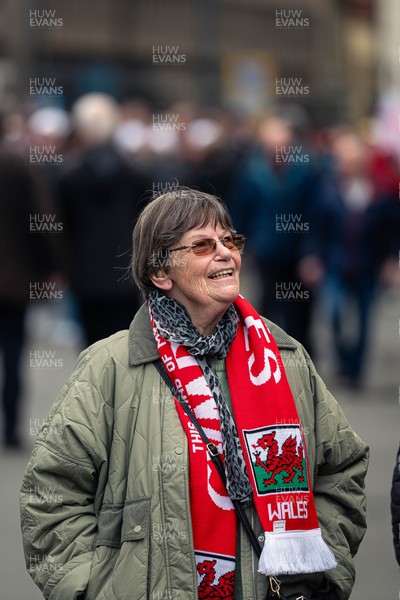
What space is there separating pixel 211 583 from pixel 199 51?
109 ft

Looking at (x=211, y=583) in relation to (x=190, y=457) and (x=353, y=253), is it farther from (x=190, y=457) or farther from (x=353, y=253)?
(x=353, y=253)

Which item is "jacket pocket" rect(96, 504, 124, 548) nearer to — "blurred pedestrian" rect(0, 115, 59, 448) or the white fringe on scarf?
the white fringe on scarf

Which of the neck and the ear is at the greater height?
the ear

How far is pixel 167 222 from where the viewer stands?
13.2ft

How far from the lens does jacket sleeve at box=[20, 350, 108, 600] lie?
12.7 feet

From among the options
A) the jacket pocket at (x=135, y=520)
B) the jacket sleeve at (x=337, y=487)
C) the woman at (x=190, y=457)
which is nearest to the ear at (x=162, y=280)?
the woman at (x=190, y=457)

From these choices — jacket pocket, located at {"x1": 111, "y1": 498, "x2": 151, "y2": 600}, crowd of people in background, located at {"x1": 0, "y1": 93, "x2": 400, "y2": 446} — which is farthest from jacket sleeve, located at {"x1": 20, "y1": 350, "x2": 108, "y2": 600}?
crowd of people in background, located at {"x1": 0, "y1": 93, "x2": 400, "y2": 446}

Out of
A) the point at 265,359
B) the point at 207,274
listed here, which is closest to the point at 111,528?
the point at 265,359

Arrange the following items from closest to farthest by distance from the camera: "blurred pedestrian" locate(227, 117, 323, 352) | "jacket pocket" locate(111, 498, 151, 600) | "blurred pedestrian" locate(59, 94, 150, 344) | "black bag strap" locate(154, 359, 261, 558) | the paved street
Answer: "jacket pocket" locate(111, 498, 151, 600) → "black bag strap" locate(154, 359, 261, 558) → the paved street → "blurred pedestrian" locate(59, 94, 150, 344) → "blurred pedestrian" locate(227, 117, 323, 352)

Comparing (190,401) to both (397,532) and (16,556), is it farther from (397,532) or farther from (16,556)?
(16,556)

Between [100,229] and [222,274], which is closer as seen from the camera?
[222,274]

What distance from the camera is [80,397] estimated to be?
3.92 metres

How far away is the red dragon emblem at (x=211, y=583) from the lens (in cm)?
385

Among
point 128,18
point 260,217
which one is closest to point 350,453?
point 260,217
